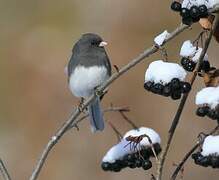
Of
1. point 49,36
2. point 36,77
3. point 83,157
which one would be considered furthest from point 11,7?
point 83,157

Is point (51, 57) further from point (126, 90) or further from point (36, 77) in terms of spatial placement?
point (126, 90)

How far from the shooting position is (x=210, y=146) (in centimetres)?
147

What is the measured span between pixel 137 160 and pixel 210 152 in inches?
13.4

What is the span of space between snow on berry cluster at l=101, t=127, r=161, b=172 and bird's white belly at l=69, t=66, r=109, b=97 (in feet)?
2.37

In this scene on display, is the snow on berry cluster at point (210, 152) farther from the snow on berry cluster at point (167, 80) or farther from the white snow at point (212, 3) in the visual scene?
the white snow at point (212, 3)

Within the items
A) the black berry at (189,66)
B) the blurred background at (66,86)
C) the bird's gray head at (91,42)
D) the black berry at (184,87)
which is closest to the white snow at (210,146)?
the black berry at (184,87)

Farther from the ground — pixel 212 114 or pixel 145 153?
pixel 145 153

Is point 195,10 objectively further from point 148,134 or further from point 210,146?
point 148,134

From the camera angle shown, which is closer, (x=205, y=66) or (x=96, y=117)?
(x=205, y=66)

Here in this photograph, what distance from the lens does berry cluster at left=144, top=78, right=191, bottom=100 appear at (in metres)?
1.55

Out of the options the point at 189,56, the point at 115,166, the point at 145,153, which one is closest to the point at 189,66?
the point at 189,56

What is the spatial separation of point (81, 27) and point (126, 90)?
941 mm

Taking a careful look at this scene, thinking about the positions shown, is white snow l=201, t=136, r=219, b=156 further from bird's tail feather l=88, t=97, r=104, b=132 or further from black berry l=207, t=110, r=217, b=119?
bird's tail feather l=88, t=97, r=104, b=132

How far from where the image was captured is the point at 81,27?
6.27 meters
